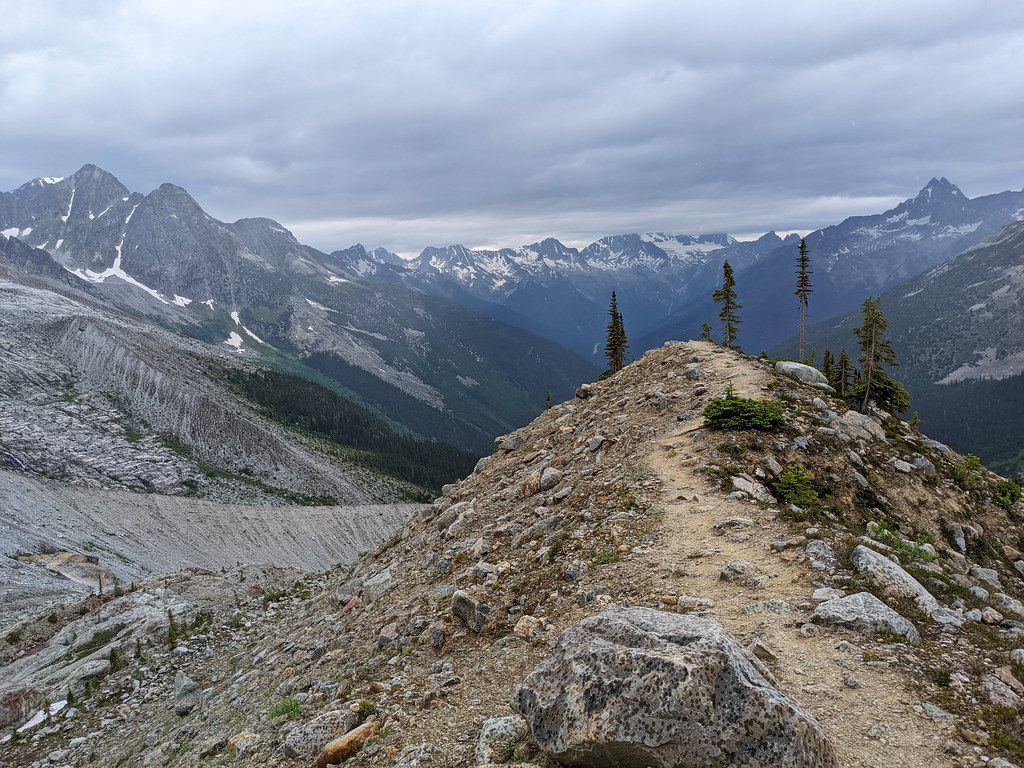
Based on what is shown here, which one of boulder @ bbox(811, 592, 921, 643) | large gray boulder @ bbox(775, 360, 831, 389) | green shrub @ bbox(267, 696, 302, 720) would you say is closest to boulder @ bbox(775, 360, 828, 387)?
large gray boulder @ bbox(775, 360, 831, 389)

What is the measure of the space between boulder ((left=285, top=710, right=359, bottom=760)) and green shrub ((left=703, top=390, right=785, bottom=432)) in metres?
15.4

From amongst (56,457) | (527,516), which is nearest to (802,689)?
(527,516)

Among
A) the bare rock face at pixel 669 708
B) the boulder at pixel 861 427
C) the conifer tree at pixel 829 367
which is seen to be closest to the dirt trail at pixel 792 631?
the bare rock face at pixel 669 708

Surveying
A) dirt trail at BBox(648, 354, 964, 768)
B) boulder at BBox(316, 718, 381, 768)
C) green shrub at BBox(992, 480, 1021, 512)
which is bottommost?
green shrub at BBox(992, 480, 1021, 512)

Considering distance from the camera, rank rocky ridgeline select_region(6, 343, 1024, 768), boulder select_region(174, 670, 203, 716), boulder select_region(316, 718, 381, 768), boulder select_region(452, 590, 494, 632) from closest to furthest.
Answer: rocky ridgeline select_region(6, 343, 1024, 768)
boulder select_region(316, 718, 381, 768)
boulder select_region(452, 590, 494, 632)
boulder select_region(174, 670, 203, 716)

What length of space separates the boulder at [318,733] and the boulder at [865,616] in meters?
9.42

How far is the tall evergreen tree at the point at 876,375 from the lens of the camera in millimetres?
30031

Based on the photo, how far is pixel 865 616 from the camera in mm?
10055

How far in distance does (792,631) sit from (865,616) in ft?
4.45

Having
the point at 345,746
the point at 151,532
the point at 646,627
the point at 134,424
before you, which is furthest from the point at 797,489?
the point at 134,424

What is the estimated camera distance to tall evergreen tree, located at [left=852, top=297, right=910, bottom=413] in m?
30.0

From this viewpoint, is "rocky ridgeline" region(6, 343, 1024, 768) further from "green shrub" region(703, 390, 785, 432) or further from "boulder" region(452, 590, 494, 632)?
"green shrub" region(703, 390, 785, 432)

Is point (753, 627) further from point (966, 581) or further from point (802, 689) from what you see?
point (966, 581)

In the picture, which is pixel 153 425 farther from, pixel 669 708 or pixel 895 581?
pixel 895 581
